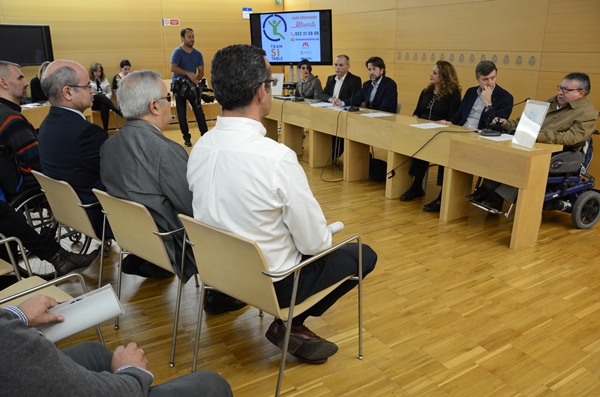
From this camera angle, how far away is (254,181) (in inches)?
69.7

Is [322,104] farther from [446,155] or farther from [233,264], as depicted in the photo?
[233,264]

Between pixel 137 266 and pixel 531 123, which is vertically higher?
pixel 531 123

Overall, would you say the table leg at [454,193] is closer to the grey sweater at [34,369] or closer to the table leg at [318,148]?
the table leg at [318,148]

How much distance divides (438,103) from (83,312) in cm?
424

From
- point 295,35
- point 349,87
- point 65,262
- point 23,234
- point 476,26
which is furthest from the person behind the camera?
point 295,35

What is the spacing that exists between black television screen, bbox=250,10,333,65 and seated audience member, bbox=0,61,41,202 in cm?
484

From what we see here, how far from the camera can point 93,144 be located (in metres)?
2.73

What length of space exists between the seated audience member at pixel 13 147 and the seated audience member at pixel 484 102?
3.14 metres

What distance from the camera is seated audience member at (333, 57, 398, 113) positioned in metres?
5.52

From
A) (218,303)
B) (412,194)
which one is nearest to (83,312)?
(218,303)

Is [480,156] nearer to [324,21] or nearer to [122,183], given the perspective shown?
[122,183]

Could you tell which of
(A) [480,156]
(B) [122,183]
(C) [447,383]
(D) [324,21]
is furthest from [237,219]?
(D) [324,21]

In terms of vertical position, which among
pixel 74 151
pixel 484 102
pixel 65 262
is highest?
pixel 484 102

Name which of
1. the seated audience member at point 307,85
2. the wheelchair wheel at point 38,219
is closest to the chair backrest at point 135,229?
the wheelchair wheel at point 38,219
